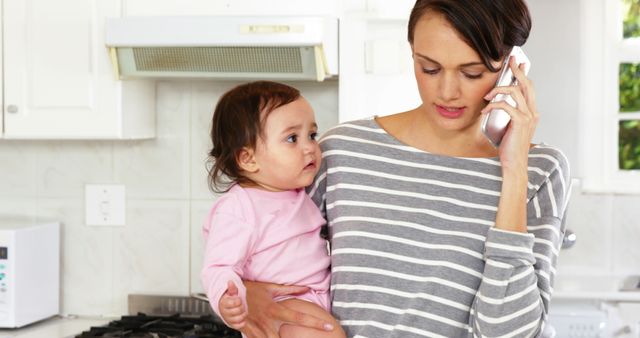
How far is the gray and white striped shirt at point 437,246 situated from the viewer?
1.49 m

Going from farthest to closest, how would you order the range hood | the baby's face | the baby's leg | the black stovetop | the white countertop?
the white countertop, the black stovetop, the range hood, the baby's face, the baby's leg

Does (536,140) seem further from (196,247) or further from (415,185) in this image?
(415,185)

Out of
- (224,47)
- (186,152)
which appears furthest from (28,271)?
(224,47)

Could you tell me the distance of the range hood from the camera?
9.11 feet

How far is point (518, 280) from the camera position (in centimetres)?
148

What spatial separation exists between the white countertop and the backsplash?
77 mm

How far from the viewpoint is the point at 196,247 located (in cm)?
331

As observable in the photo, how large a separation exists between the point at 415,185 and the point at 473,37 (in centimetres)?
26

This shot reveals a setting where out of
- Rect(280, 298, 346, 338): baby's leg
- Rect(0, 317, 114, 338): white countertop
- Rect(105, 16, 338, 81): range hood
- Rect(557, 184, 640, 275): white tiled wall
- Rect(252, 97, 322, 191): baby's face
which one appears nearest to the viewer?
Rect(280, 298, 346, 338): baby's leg

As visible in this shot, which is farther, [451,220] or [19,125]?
[19,125]

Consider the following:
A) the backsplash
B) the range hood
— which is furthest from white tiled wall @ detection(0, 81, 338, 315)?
the range hood

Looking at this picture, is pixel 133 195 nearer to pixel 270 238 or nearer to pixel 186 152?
pixel 186 152

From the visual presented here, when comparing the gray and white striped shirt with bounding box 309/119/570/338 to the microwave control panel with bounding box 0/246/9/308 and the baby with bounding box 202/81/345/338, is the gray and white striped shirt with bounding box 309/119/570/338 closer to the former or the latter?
the baby with bounding box 202/81/345/338

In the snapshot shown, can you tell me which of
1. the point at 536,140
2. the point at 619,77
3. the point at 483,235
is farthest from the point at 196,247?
the point at 483,235
